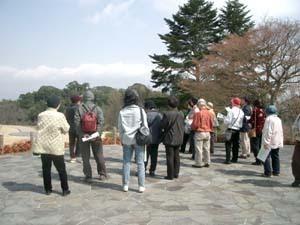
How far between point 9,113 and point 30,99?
6.06m

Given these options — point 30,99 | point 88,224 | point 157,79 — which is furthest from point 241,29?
point 30,99

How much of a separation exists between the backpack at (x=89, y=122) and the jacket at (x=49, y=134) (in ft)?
2.55

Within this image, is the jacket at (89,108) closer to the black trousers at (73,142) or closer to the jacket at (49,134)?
the jacket at (49,134)

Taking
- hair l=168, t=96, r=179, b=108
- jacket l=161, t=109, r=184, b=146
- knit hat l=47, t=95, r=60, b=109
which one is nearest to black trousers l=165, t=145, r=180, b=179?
jacket l=161, t=109, r=184, b=146

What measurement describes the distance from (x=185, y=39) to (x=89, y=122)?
2612 centimetres

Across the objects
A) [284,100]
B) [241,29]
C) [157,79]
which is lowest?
[284,100]

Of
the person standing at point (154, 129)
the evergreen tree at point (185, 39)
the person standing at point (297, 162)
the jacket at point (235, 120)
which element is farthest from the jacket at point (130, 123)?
the evergreen tree at point (185, 39)

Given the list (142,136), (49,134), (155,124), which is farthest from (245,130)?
(49,134)

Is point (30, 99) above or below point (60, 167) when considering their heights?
above

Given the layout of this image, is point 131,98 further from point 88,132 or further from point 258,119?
point 258,119

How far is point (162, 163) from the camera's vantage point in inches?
395

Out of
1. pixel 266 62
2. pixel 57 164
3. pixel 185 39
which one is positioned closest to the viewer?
pixel 57 164

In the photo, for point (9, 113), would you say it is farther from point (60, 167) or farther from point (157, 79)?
point (60, 167)

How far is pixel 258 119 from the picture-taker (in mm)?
9820
